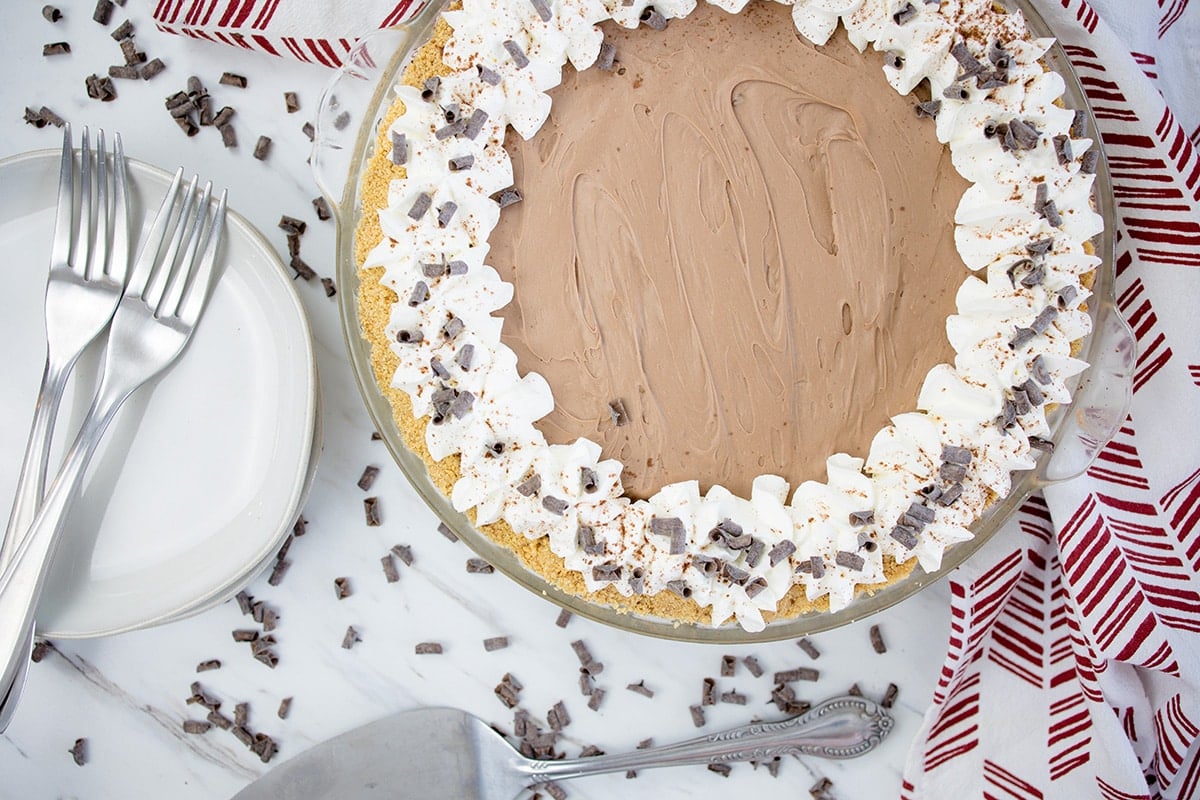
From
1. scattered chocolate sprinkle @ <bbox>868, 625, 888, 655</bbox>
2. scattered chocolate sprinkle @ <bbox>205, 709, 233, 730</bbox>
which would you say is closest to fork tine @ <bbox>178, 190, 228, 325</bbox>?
scattered chocolate sprinkle @ <bbox>205, 709, 233, 730</bbox>

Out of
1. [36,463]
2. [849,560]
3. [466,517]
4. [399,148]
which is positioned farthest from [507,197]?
[36,463]

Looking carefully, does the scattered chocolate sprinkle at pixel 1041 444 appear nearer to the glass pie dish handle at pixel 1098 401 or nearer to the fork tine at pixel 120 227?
the glass pie dish handle at pixel 1098 401

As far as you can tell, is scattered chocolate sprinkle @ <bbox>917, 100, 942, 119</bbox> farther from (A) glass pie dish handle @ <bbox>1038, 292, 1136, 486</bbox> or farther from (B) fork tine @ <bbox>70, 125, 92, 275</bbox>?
(B) fork tine @ <bbox>70, 125, 92, 275</bbox>

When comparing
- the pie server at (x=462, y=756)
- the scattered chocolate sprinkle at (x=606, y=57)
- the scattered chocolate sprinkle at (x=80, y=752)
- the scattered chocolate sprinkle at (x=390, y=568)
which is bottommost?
the scattered chocolate sprinkle at (x=80, y=752)

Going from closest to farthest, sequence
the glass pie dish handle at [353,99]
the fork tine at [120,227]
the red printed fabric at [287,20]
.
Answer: the glass pie dish handle at [353,99] → the fork tine at [120,227] → the red printed fabric at [287,20]

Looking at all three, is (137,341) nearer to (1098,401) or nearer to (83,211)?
(83,211)

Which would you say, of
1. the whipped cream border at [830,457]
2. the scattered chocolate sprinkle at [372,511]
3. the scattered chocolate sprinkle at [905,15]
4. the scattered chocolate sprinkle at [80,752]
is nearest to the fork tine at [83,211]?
the whipped cream border at [830,457]

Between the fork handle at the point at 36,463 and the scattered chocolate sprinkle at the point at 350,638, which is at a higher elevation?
the fork handle at the point at 36,463
